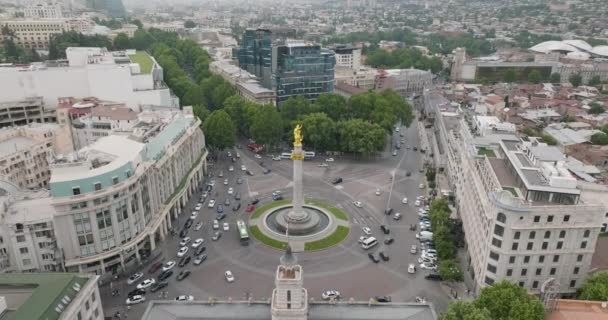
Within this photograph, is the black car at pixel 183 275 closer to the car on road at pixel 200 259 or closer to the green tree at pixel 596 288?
the car on road at pixel 200 259

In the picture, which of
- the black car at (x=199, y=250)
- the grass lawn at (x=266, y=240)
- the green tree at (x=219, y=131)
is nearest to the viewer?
the black car at (x=199, y=250)

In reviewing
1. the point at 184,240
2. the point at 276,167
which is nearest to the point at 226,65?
the point at 276,167

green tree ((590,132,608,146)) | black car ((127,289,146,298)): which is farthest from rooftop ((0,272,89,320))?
green tree ((590,132,608,146))

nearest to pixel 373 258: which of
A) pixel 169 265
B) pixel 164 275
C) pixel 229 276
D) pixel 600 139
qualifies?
pixel 229 276

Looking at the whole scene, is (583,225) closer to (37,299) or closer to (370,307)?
(370,307)

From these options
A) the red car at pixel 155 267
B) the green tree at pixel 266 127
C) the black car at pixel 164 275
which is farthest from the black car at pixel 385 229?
the green tree at pixel 266 127
